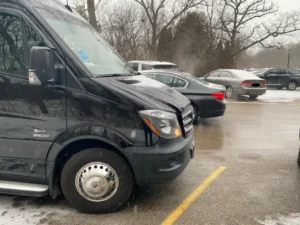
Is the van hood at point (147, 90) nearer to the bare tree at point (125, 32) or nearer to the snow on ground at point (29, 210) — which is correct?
the snow on ground at point (29, 210)

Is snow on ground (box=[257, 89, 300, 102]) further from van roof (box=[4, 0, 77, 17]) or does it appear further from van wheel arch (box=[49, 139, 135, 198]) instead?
van wheel arch (box=[49, 139, 135, 198])

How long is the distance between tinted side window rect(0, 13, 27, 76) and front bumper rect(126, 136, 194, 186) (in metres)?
1.54

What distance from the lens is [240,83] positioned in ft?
A: 49.4

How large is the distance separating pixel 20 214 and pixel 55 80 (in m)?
1.56

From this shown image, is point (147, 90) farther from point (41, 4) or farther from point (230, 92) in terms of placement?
point (230, 92)

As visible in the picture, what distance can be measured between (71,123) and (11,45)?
1.11 metres

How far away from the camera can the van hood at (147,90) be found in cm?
341

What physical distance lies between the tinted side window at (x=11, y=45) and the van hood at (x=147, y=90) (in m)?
0.88

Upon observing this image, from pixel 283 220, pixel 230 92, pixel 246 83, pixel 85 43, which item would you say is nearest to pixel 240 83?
pixel 246 83

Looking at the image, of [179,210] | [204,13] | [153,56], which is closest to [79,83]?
[179,210]

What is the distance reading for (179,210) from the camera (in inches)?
144

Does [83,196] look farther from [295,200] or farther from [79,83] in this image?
[295,200]

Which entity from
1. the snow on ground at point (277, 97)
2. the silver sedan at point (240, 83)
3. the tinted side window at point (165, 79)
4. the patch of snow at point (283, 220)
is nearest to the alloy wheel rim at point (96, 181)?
the patch of snow at point (283, 220)

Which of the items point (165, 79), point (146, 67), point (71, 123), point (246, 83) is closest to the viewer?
point (71, 123)
